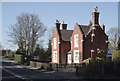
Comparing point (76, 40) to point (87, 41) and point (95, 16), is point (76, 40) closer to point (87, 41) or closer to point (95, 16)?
point (87, 41)

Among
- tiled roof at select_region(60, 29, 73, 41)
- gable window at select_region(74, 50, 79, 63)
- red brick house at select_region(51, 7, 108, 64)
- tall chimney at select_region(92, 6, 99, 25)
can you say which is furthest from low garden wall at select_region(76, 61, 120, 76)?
tiled roof at select_region(60, 29, 73, 41)

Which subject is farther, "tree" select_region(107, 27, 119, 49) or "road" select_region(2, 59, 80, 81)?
"tree" select_region(107, 27, 119, 49)

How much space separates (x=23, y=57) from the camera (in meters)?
50.7

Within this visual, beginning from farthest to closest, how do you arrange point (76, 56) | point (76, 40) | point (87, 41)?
point (76, 40) < point (76, 56) < point (87, 41)

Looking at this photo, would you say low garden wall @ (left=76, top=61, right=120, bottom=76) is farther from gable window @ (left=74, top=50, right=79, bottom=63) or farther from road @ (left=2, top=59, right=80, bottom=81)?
gable window @ (left=74, top=50, right=79, bottom=63)

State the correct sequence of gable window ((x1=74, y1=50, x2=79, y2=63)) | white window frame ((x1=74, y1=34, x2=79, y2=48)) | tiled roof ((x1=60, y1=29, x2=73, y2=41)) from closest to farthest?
gable window ((x1=74, y1=50, x2=79, y2=63)) → white window frame ((x1=74, y1=34, x2=79, y2=48)) → tiled roof ((x1=60, y1=29, x2=73, y2=41))

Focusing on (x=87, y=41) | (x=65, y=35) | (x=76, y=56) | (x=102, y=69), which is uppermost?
(x=65, y=35)

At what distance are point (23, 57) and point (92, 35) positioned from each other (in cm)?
2187

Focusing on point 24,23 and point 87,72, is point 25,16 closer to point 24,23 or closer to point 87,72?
point 24,23

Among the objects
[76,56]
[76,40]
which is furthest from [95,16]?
[76,56]

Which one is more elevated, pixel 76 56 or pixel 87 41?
pixel 87 41

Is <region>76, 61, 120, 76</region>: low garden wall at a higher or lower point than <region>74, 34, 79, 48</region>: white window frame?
lower

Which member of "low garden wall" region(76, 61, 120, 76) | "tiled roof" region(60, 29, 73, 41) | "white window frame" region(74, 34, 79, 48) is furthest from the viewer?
"tiled roof" region(60, 29, 73, 41)

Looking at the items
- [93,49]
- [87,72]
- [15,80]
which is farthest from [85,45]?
[15,80]
